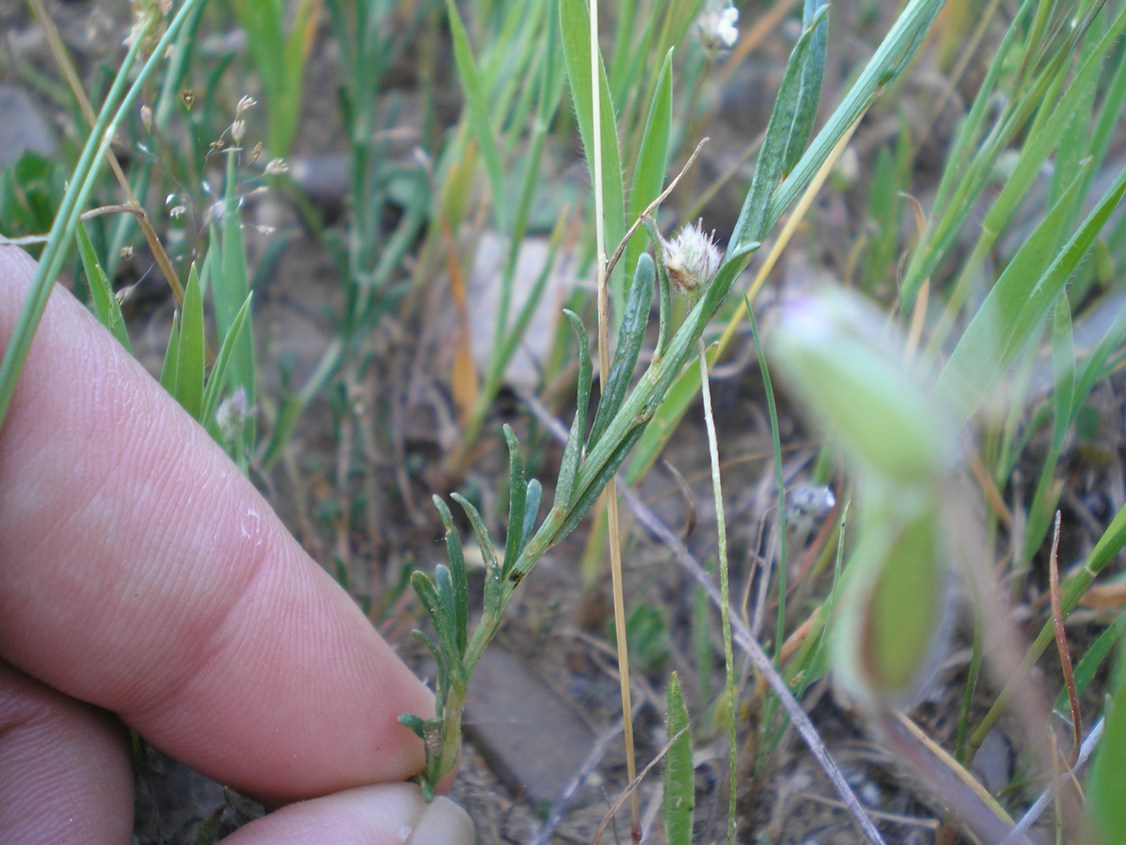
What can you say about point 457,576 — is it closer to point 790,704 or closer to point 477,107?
point 790,704

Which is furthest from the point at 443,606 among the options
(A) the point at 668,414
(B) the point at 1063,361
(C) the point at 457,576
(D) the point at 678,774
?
(B) the point at 1063,361

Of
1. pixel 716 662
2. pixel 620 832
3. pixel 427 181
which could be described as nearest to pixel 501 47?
pixel 427 181

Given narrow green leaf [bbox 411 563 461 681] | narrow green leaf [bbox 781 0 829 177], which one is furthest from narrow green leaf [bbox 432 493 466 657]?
narrow green leaf [bbox 781 0 829 177]

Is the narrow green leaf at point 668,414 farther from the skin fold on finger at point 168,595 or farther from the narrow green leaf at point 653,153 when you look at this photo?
the skin fold on finger at point 168,595

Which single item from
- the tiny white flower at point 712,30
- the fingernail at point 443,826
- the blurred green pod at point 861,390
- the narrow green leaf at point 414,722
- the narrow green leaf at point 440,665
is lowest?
the fingernail at point 443,826

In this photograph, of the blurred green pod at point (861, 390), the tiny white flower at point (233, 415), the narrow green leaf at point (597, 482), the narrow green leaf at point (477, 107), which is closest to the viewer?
the blurred green pod at point (861, 390)

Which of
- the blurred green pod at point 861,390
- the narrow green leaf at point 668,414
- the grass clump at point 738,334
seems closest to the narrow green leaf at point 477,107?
the grass clump at point 738,334
